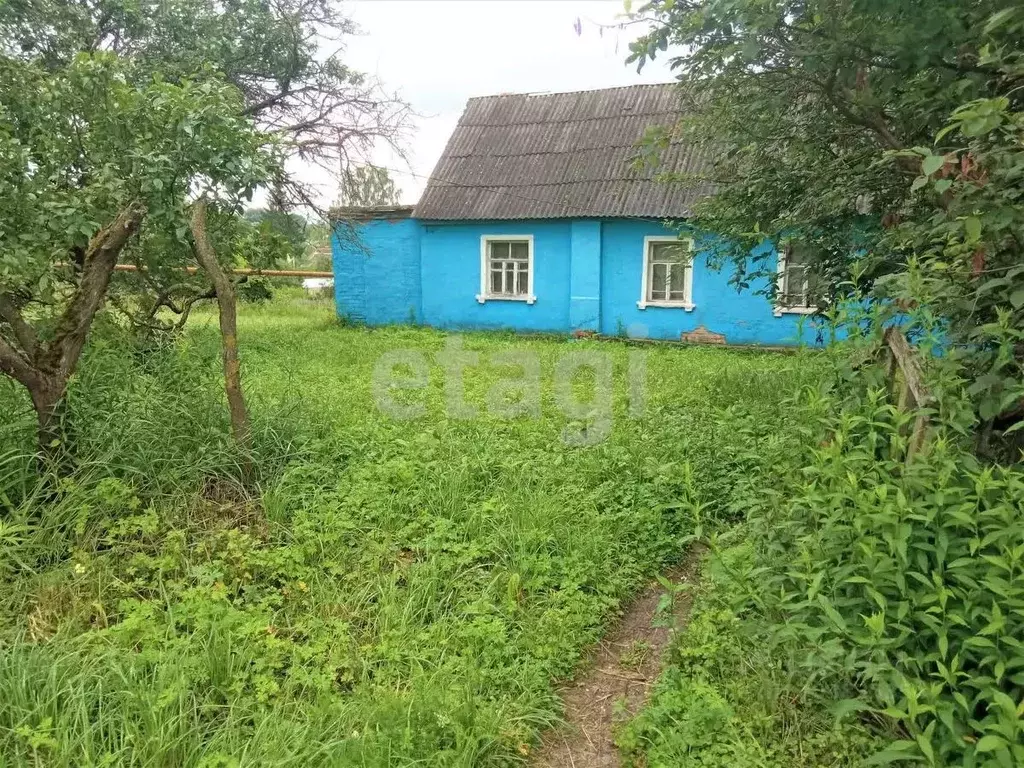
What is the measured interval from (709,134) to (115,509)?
470 centimetres

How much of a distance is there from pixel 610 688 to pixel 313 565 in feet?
5.17

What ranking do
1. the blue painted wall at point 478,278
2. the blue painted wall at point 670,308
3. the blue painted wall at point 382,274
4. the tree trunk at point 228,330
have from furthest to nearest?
the blue painted wall at point 382,274 < the blue painted wall at point 478,278 < the blue painted wall at point 670,308 < the tree trunk at point 228,330

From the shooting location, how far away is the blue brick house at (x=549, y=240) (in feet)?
36.6

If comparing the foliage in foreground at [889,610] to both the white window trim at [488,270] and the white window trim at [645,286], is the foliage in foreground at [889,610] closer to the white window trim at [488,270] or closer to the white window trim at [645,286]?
the white window trim at [645,286]

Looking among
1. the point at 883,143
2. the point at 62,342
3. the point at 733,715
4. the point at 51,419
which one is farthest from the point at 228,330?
the point at 883,143

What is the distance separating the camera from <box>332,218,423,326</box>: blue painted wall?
1326cm

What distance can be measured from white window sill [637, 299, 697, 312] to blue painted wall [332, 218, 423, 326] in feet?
14.9

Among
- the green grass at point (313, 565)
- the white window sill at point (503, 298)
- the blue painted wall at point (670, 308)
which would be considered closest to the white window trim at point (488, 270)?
→ the white window sill at point (503, 298)

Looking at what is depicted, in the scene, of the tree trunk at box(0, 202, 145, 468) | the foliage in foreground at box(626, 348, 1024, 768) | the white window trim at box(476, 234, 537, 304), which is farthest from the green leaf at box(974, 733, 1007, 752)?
the white window trim at box(476, 234, 537, 304)

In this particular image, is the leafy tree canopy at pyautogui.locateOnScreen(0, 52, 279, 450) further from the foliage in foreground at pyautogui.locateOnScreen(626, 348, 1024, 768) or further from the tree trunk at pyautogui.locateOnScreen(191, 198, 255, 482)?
the foliage in foreground at pyautogui.locateOnScreen(626, 348, 1024, 768)

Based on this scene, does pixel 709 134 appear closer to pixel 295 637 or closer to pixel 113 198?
pixel 113 198

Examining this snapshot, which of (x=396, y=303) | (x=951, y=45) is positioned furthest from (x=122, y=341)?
(x=396, y=303)

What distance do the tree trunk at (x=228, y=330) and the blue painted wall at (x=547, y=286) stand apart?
8.09 metres

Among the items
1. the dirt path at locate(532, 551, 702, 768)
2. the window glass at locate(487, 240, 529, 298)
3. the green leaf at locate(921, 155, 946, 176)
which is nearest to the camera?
the green leaf at locate(921, 155, 946, 176)
